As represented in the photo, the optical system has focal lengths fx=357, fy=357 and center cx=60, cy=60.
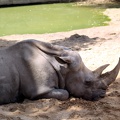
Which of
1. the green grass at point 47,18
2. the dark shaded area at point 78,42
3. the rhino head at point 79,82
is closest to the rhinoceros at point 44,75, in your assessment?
the rhino head at point 79,82

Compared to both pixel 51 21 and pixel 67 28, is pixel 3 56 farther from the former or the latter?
pixel 51 21

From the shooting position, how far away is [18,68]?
4.71m

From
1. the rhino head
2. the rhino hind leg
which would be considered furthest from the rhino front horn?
the rhino hind leg

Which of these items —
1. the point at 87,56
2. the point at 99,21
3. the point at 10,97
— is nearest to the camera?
the point at 10,97

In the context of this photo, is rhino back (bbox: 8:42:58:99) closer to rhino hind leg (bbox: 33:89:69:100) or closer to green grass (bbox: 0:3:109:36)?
rhino hind leg (bbox: 33:89:69:100)

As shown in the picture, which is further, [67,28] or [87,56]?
[67,28]

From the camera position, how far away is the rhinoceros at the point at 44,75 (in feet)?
15.3

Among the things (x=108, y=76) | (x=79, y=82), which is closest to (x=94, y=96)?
(x=79, y=82)

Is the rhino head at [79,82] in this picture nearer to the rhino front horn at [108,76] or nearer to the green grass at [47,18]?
the rhino front horn at [108,76]

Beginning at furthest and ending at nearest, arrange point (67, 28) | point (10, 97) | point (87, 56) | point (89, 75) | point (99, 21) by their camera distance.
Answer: point (99, 21), point (67, 28), point (87, 56), point (89, 75), point (10, 97)

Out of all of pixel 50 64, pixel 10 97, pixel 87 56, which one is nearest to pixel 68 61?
pixel 50 64

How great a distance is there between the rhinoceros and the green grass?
8.36 meters

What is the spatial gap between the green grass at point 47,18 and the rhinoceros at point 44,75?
329 inches

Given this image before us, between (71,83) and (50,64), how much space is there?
40 cm
